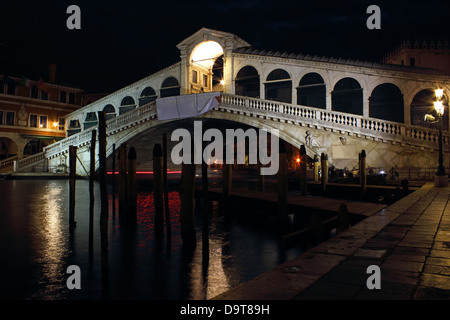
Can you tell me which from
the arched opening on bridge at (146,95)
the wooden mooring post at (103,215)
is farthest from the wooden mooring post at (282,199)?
the arched opening on bridge at (146,95)

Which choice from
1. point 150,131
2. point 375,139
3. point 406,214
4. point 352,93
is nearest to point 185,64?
point 150,131

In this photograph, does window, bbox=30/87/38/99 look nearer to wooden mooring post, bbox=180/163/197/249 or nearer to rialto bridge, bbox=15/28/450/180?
rialto bridge, bbox=15/28/450/180

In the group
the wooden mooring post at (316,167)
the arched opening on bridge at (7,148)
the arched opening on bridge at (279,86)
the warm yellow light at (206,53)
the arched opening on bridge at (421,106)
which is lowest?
the wooden mooring post at (316,167)

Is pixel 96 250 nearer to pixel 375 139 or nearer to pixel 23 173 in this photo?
pixel 375 139

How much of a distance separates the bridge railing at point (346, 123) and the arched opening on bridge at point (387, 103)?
341 cm

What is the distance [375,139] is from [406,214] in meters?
10.2

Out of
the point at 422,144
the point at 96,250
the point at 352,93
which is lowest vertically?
the point at 96,250

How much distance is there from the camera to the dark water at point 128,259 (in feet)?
14.6

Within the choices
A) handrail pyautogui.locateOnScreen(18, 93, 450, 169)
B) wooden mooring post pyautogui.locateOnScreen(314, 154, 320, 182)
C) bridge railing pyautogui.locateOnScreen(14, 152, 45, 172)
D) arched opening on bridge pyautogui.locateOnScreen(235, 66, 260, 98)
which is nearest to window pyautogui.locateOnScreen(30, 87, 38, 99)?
bridge railing pyautogui.locateOnScreen(14, 152, 45, 172)

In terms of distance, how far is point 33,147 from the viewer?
2909cm

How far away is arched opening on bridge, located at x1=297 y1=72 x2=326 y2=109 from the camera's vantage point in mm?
19969

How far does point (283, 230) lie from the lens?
787cm

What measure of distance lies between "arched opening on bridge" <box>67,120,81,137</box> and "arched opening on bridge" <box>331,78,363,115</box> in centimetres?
1873

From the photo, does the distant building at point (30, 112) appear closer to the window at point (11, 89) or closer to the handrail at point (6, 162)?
the window at point (11, 89)
